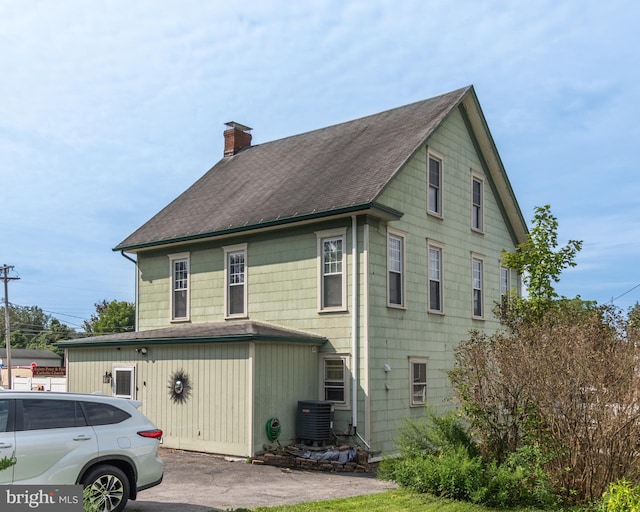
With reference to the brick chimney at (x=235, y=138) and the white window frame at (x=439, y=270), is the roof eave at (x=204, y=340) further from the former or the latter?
the brick chimney at (x=235, y=138)

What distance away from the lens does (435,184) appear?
20.9 meters

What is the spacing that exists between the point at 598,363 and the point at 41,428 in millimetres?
7739

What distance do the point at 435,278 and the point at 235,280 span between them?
5.81m

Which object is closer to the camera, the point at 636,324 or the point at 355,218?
the point at 636,324

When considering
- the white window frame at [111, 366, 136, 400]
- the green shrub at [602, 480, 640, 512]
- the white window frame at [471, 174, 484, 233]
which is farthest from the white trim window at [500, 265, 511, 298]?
the green shrub at [602, 480, 640, 512]

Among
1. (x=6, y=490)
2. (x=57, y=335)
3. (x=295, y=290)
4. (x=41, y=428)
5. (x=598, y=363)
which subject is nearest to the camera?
(x=6, y=490)

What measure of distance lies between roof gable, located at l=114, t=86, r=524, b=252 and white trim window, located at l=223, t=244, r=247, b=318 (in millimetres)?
770

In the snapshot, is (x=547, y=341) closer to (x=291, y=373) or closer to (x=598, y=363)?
(x=598, y=363)

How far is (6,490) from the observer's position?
297 inches

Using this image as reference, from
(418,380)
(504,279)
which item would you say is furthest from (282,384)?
(504,279)

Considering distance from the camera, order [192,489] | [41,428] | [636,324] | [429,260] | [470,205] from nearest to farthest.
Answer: [41,428] → [636,324] → [192,489] → [429,260] → [470,205]

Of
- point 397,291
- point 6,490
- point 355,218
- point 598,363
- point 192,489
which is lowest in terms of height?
point 192,489

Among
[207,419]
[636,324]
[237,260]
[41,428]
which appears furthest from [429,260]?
[41,428]

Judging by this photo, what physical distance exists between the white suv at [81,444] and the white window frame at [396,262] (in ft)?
31.2
